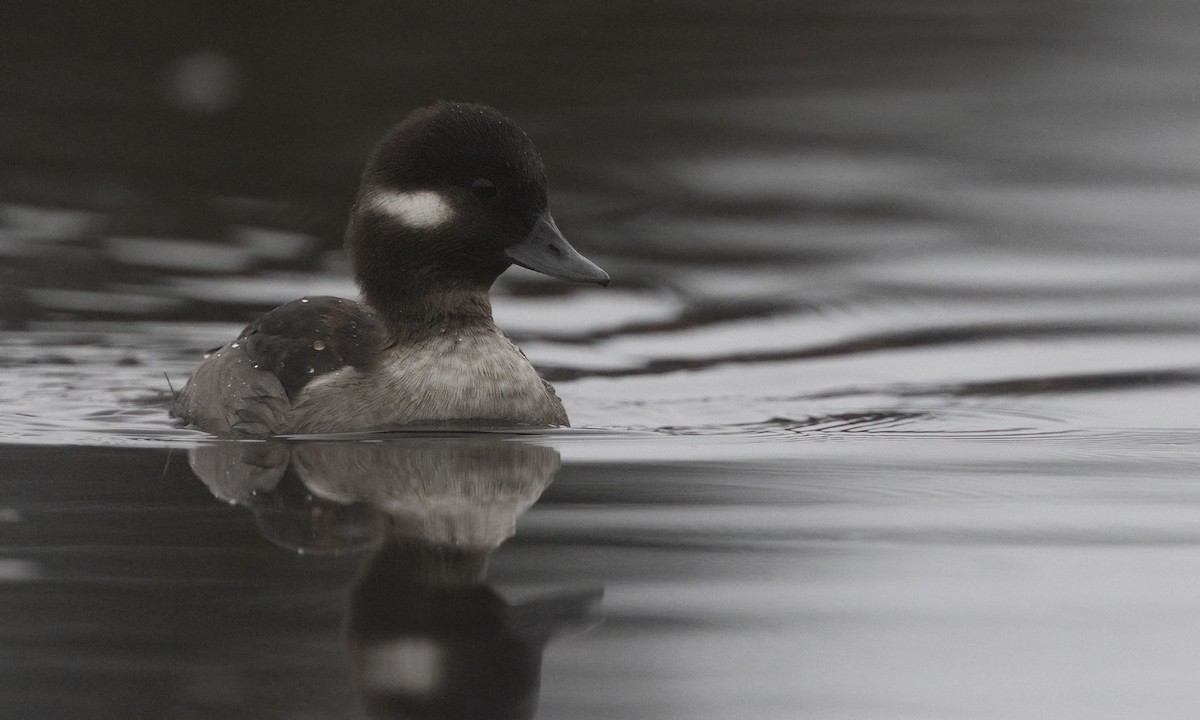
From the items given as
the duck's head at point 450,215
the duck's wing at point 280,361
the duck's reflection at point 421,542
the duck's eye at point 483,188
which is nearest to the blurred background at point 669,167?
the duck's wing at point 280,361

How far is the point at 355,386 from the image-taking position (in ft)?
24.8

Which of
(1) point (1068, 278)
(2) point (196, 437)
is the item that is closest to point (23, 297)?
(2) point (196, 437)

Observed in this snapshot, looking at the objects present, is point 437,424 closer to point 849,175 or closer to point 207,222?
point 207,222

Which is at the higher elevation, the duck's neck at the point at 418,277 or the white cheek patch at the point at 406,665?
the duck's neck at the point at 418,277

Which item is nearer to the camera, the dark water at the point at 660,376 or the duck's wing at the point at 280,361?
the dark water at the point at 660,376

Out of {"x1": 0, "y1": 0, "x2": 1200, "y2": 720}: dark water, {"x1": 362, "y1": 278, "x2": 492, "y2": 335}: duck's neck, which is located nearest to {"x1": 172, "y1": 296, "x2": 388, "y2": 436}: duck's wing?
{"x1": 362, "y1": 278, "x2": 492, "y2": 335}: duck's neck

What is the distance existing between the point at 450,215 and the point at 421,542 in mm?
2607

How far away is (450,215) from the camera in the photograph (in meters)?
7.49

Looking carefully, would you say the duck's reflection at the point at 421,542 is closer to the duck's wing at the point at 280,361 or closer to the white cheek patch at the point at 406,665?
Answer: the white cheek patch at the point at 406,665

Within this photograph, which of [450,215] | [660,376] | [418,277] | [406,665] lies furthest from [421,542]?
[660,376]

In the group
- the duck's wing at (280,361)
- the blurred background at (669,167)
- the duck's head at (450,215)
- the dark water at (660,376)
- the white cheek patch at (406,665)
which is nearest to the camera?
the white cheek patch at (406,665)

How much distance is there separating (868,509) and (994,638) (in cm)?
151

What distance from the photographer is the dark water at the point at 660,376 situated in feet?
13.5

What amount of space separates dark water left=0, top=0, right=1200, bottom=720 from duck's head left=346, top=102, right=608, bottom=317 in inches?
29.5
